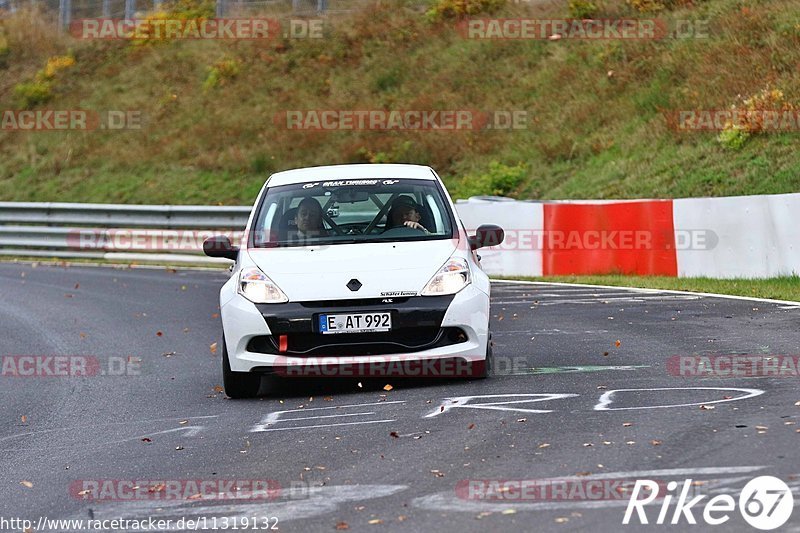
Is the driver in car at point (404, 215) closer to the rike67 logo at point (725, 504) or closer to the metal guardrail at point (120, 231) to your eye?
the rike67 logo at point (725, 504)

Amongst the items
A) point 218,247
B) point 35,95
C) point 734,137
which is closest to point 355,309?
point 218,247

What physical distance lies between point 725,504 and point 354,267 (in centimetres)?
426

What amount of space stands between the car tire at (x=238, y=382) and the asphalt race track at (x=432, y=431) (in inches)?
4.7

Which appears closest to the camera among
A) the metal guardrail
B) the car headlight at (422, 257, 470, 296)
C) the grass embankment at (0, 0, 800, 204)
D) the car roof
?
the car headlight at (422, 257, 470, 296)

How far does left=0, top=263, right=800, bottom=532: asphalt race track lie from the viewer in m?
5.80

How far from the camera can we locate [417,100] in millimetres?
34344

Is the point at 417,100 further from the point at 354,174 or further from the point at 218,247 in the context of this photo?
the point at 218,247

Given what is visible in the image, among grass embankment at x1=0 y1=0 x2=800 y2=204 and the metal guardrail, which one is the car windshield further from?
the metal guardrail

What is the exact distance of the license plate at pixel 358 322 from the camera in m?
8.93

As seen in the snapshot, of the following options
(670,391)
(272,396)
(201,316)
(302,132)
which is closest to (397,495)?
(670,391)

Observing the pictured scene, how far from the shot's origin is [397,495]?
19.4 feet

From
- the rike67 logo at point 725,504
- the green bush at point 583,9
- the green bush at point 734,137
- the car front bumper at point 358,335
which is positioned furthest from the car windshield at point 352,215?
the green bush at point 583,9

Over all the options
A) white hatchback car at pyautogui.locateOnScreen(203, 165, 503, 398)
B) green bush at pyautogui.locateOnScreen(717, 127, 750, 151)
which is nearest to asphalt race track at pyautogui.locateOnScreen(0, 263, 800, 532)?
white hatchback car at pyautogui.locateOnScreen(203, 165, 503, 398)

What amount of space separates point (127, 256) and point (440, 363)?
1986cm
